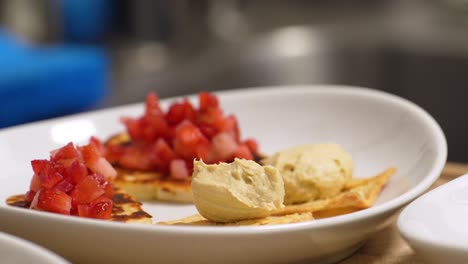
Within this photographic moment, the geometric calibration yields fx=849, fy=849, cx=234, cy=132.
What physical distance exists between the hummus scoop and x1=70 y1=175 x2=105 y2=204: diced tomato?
17cm

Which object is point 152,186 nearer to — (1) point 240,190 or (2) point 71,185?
(2) point 71,185

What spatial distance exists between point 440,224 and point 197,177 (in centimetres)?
31

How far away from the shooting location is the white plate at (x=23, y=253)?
860mm

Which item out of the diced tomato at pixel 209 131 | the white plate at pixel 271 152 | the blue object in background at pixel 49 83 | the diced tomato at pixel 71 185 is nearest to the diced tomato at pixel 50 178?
the diced tomato at pixel 71 185

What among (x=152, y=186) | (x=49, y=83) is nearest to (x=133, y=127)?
(x=152, y=186)

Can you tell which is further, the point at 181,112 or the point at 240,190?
the point at 181,112

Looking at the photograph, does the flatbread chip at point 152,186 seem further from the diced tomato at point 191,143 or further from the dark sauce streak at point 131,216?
the dark sauce streak at point 131,216

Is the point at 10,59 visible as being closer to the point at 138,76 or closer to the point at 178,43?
the point at 138,76

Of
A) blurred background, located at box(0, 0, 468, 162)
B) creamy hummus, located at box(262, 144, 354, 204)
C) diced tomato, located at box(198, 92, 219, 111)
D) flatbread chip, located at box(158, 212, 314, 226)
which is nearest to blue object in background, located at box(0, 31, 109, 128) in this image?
blurred background, located at box(0, 0, 468, 162)

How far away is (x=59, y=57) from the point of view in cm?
341

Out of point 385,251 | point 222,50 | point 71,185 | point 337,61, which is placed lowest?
point 385,251

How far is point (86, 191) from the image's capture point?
1.20 metres

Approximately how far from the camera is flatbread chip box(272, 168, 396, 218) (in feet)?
4.02

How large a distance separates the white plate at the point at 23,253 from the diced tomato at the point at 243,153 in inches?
25.2
